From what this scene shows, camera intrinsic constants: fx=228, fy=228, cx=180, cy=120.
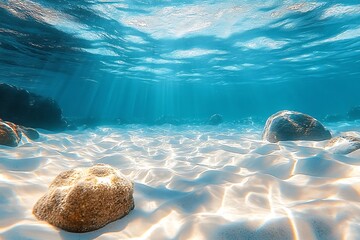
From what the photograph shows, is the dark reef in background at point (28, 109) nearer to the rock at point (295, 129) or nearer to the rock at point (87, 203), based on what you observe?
the rock at point (87, 203)

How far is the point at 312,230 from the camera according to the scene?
2715 millimetres

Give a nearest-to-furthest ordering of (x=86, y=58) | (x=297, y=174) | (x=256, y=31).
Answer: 1. (x=297, y=174)
2. (x=256, y=31)
3. (x=86, y=58)

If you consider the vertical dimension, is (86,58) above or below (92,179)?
above

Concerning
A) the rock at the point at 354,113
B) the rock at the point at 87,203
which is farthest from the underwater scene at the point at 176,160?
the rock at the point at 354,113

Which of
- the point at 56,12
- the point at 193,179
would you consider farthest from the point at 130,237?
the point at 56,12

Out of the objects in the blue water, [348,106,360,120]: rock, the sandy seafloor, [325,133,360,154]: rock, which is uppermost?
the blue water

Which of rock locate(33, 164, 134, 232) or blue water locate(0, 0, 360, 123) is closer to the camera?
rock locate(33, 164, 134, 232)

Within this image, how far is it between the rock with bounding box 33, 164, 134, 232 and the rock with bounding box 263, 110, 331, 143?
6915 millimetres

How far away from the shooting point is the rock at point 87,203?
9.91 feet

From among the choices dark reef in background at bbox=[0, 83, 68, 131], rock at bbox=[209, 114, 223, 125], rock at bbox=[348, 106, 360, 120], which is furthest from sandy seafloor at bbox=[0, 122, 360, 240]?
rock at bbox=[348, 106, 360, 120]

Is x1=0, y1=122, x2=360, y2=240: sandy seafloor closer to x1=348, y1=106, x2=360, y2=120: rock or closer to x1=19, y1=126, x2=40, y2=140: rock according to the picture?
x1=19, y1=126, x2=40, y2=140: rock

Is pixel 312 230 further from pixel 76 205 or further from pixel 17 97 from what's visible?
pixel 17 97

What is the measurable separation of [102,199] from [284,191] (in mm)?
3012

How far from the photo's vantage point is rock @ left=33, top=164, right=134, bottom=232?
3020mm
